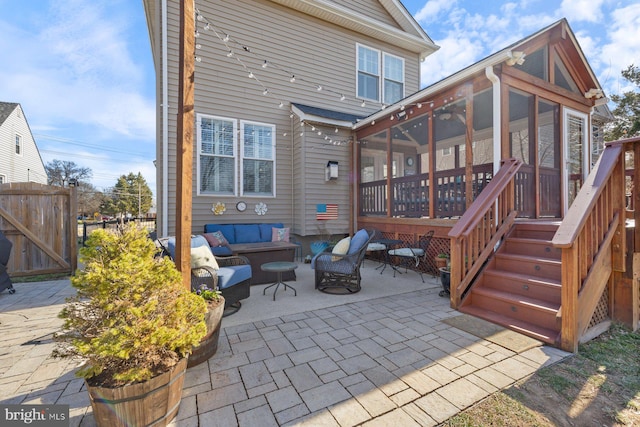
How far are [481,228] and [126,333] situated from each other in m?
4.15

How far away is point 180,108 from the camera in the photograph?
245cm

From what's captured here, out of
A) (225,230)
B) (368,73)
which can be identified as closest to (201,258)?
(225,230)

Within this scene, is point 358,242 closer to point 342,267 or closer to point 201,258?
point 342,267

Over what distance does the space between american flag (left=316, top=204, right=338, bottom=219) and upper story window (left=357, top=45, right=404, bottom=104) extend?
145 inches

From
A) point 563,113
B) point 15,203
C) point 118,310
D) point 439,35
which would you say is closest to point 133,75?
point 15,203

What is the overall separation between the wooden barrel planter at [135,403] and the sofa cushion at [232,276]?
1.75 metres

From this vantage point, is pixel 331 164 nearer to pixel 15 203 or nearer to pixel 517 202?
pixel 517 202

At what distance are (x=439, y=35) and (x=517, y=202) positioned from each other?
7.33 m

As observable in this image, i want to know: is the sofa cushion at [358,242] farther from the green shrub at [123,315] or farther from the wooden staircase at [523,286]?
the green shrub at [123,315]

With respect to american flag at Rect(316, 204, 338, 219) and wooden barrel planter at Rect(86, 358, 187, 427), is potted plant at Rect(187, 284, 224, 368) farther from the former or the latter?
american flag at Rect(316, 204, 338, 219)

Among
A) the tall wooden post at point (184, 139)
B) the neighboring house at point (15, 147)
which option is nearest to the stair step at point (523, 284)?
the tall wooden post at point (184, 139)

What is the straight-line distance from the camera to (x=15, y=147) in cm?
1561

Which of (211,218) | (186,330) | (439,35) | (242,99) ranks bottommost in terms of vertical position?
(186,330)

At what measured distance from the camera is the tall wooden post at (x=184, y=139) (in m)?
2.40
